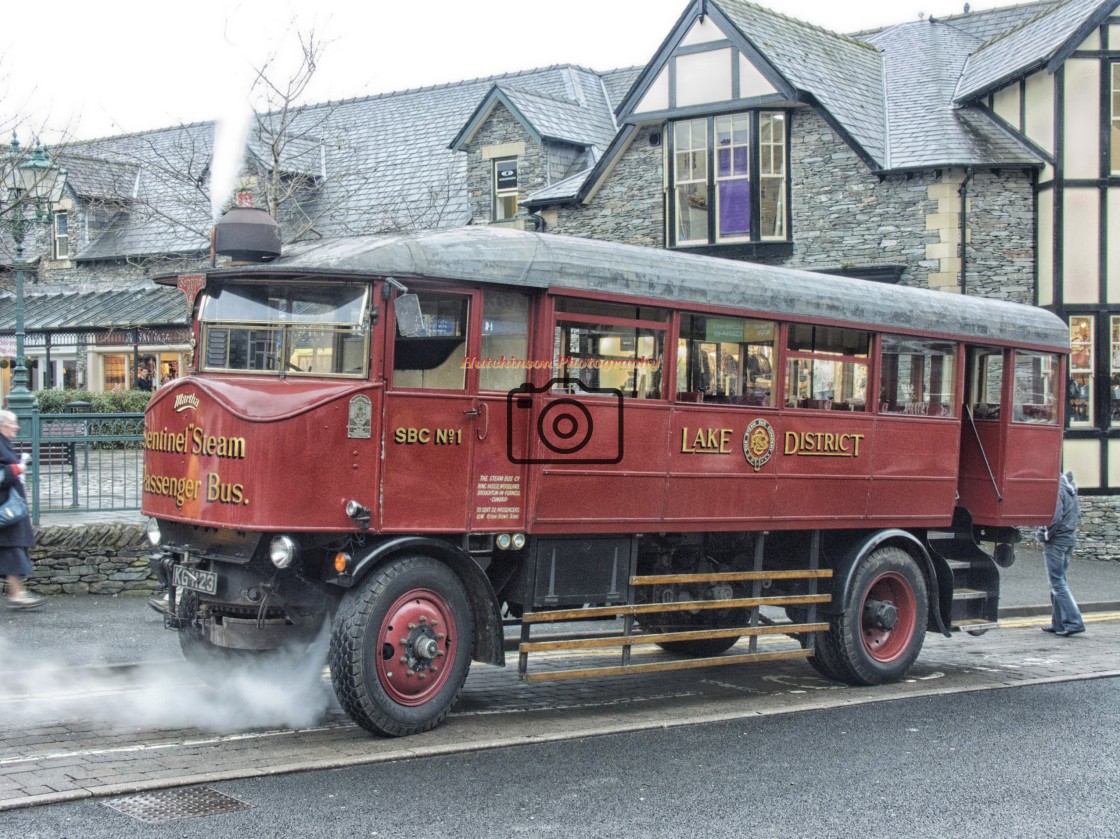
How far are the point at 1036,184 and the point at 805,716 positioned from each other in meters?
15.4

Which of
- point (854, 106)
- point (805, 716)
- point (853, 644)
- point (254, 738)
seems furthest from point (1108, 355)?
point (254, 738)

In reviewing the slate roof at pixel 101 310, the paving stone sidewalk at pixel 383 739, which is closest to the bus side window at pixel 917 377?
the paving stone sidewalk at pixel 383 739

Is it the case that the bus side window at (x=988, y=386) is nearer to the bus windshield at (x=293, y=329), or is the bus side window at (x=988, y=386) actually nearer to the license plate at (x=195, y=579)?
the bus windshield at (x=293, y=329)

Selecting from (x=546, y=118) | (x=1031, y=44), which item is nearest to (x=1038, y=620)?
(x=1031, y=44)

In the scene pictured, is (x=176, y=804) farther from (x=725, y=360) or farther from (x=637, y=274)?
(x=725, y=360)

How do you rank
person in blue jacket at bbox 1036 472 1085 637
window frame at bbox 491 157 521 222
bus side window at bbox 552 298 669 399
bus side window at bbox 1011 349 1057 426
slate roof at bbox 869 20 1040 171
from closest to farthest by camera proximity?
bus side window at bbox 552 298 669 399
bus side window at bbox 1011 349 1057 426
person in blue jacket at bbox 1036 472 1085 637
slate roof at bbox 869 20 1040 171
window frame at bbox 491 157 521 222

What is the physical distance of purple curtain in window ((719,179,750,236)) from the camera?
22.9 meters

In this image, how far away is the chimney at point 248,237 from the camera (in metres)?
7.92

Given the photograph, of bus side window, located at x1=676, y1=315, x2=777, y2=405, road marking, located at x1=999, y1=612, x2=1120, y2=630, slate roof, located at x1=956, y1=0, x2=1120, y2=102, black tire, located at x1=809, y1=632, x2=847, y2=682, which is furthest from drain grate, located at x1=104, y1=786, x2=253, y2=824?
slate roof, located at x1=956, y1=0, x2=1120, y2=102

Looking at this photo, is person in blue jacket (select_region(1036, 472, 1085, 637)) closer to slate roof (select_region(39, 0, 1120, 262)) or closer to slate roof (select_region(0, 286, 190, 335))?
slate roof (select_region(39, 0, 1120, 262))

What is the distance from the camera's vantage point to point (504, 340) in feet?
27.3

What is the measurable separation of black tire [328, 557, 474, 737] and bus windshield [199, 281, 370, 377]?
4.24 feet

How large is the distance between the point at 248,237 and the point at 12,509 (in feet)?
11.0

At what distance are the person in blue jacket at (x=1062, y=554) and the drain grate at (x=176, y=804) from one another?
9734 millimetres
